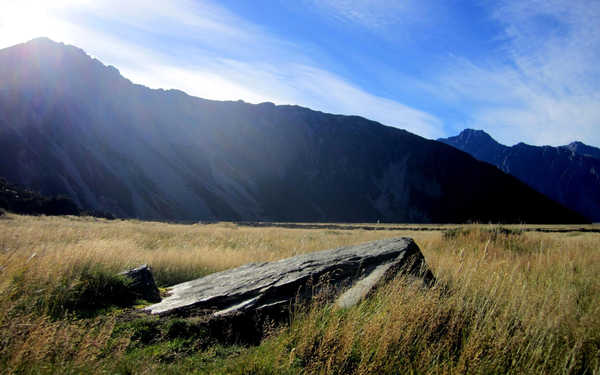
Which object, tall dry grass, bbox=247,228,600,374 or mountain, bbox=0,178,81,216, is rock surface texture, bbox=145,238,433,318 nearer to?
tall dry grass, bbox=247,228,600,374

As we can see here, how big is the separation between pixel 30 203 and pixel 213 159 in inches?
2420

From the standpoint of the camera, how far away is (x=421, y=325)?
13.0 ft

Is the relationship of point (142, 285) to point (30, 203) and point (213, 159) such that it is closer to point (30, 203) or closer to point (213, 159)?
point (30, 203)

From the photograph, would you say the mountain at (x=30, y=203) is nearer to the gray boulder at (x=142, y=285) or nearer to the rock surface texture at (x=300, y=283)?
the gray boulder at (x=142, y=285)

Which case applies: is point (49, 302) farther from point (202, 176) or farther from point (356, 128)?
point (356, 128)

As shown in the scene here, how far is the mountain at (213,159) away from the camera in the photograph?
221 ft

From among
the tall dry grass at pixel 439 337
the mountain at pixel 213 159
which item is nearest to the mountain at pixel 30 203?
the mountain at pixel 213 159

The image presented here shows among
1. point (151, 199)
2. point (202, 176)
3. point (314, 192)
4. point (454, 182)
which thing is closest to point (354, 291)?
point (151, 199)

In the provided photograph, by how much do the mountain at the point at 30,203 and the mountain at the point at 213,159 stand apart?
22838 mm

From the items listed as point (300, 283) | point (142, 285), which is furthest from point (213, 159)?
point (300, 283)

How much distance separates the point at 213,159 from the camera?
97625mm

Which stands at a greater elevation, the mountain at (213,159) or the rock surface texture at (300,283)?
the mountain at (213,159)

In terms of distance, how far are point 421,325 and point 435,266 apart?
384cm

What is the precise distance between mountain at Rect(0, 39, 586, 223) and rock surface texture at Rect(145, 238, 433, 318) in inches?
2556
